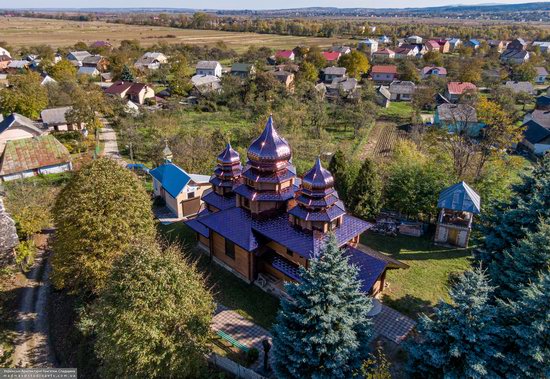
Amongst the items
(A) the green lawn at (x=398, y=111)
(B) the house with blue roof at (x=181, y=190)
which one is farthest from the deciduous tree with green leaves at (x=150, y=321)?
(A) the green lawn at (x=398, y=111)

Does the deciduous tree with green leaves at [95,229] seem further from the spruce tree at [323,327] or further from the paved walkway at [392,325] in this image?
the paved walkway at [392,325]

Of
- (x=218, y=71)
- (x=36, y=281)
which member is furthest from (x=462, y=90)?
(x=36, y=281)

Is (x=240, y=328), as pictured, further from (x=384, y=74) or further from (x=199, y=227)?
(x=384, y=74)

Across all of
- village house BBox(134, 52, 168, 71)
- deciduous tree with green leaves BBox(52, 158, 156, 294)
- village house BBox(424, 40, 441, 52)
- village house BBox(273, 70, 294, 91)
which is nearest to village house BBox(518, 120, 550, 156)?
village house BBox(273, 70, 294, 91)

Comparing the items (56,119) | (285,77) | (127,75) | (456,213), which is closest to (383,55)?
(285,77)

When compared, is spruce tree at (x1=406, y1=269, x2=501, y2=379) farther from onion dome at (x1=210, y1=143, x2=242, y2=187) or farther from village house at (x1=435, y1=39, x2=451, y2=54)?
village house at (x1=435, y1=39, x2=451, y2=54)

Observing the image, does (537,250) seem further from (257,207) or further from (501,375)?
(257,207)
